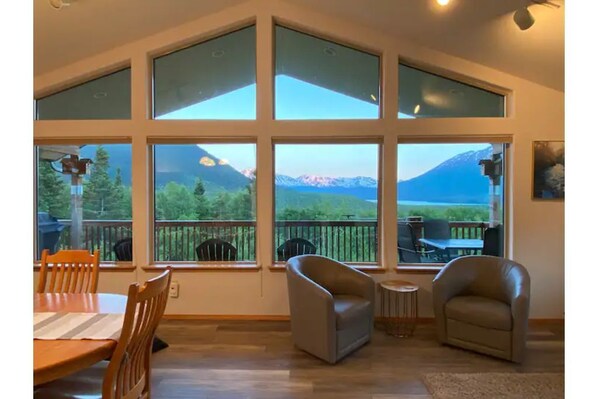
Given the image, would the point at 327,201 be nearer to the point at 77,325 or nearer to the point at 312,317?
the point at 312,317

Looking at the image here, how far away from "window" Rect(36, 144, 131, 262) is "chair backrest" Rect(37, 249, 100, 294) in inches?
62.0

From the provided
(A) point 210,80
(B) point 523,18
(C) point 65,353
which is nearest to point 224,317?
(C) point 65,353

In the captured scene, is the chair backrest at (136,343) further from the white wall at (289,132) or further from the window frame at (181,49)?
the window frame at (181,49)

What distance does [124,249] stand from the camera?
13.4ft

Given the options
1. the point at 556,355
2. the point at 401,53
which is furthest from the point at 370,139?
the point at 556,355

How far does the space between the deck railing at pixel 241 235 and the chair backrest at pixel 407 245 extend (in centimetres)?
13

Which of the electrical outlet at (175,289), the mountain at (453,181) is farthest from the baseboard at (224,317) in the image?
the mountain at (453,181)

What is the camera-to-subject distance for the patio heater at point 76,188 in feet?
13.5

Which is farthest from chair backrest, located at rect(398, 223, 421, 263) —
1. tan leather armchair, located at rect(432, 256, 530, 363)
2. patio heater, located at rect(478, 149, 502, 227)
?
patio heater, located at rect(478, 149, 502, 227)

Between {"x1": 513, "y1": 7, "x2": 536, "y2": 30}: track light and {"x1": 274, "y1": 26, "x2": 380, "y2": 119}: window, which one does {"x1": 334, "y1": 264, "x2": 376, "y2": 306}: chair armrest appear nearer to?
{"x1": 274, "y1": 26, "x2": 380, "y2": 119}: window

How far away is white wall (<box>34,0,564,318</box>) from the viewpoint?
378cm

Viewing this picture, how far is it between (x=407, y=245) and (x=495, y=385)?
1.73 metres
